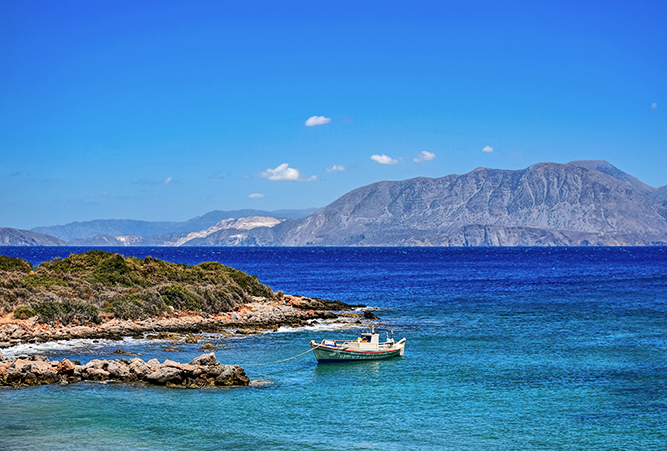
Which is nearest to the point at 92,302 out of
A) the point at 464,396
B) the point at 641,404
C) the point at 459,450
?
the point at 464,396

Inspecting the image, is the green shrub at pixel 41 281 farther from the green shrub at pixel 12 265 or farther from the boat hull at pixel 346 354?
the boat hull at pixel 346 354

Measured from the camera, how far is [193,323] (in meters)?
47.2

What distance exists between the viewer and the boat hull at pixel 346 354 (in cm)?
3509

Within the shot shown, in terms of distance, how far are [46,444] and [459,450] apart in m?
13.3

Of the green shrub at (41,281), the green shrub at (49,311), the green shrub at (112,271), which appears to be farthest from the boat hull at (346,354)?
the green shrub at (112,271)

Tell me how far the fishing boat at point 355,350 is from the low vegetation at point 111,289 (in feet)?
54.7

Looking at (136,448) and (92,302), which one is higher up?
(92,302)

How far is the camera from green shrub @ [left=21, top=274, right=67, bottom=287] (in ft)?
153

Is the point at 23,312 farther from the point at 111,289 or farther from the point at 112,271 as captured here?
the point at 112,271

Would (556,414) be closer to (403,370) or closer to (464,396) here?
(464,396)

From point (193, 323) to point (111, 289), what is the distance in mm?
7581

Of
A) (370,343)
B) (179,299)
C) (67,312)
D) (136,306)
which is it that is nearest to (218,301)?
(179,299)

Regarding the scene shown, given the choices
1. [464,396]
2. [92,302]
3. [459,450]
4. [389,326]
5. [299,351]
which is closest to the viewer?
[459,450]

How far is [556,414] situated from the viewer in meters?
24.6
